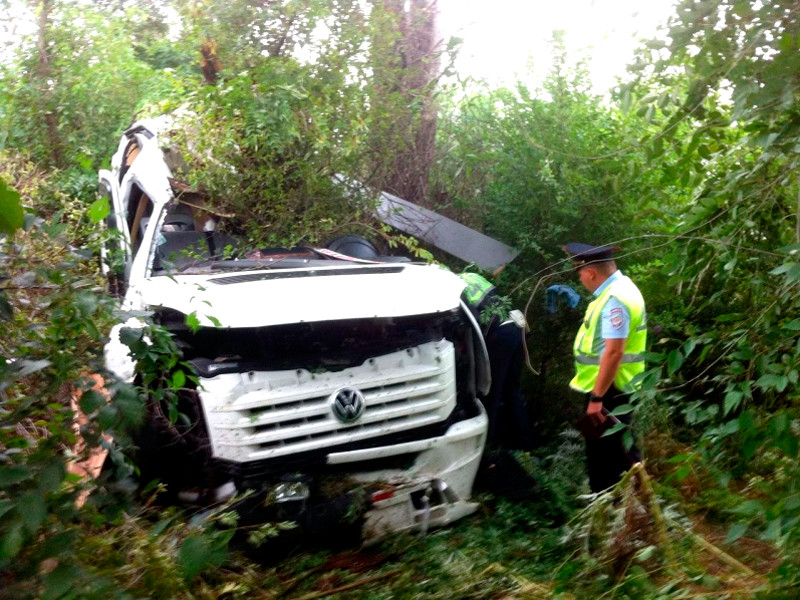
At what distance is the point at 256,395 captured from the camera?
4242 mm

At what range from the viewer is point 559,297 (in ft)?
21.3

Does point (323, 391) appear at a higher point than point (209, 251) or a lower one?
lower

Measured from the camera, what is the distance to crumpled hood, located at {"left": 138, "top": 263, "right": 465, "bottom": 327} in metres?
4.30

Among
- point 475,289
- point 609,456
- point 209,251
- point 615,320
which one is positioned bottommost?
point 609,456

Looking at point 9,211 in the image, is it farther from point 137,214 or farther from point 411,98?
point 411,98

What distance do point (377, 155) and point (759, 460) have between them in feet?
14.3

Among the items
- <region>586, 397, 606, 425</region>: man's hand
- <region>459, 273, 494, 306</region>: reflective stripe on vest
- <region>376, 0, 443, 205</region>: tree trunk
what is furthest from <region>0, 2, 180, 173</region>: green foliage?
<region>586, 397, 606, 425</region>: man's hand

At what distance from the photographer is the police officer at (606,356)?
506cm

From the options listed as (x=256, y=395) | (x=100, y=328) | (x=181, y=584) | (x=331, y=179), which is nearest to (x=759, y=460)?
(x=256, y=395)

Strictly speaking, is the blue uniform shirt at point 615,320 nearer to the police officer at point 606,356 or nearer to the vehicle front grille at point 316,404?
the police officer at point 606,356

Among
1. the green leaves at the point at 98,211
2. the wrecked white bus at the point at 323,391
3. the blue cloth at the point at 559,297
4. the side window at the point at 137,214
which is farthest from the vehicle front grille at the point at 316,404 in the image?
the side window at the point at 137,214

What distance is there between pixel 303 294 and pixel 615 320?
184cm

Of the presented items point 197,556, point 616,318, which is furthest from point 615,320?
point 197,556

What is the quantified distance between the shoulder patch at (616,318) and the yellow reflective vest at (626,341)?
0.06 m
